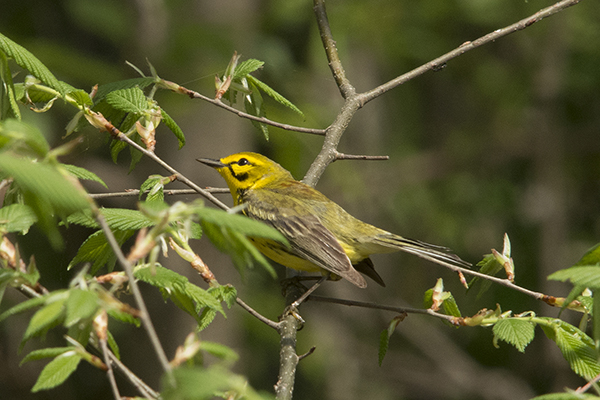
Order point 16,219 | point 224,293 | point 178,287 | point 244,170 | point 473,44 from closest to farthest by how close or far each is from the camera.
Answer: point 16,219 < point 178,287 < point 224,293 < point 473,44 < point 244,170

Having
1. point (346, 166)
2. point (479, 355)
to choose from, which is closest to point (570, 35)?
point (346, 166)

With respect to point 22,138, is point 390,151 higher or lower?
lower

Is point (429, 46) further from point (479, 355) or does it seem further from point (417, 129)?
point (479, 355)

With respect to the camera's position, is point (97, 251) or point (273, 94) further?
point (273, 94)

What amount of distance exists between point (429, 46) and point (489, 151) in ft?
7.19

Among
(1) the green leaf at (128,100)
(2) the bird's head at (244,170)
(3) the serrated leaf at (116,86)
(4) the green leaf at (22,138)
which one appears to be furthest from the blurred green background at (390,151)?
(4) the green leaf at (22,138)

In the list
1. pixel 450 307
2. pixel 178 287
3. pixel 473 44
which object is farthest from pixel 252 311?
pixel 473 44

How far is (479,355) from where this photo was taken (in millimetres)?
8570

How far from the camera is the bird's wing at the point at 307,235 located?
10.6 ft

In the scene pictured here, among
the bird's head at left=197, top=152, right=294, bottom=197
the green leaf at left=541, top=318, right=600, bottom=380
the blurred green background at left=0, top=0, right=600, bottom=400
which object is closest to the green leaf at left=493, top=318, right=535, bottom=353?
the green leaf at left=541, top=318, right=600, bottom=380

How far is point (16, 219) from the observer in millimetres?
1590

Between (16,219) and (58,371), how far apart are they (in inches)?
18.0

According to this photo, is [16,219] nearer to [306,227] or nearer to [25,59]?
[25,59]

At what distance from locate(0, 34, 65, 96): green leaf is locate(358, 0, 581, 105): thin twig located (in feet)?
5.18
